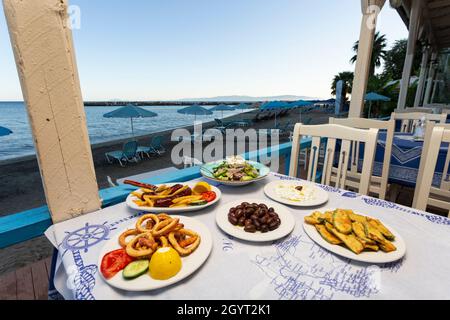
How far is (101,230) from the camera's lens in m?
0.81

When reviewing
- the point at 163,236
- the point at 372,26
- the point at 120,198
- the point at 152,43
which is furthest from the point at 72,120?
the point at 152,43

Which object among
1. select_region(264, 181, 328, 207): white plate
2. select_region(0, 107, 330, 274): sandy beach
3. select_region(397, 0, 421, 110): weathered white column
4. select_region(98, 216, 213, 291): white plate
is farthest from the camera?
select_region(397, 0, 421, 110): weathered white column

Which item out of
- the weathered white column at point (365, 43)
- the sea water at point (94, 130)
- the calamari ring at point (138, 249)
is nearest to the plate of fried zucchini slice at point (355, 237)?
the calamari ring at point (138, 249)

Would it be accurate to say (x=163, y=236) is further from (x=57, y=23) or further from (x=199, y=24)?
(x=199, y=24)

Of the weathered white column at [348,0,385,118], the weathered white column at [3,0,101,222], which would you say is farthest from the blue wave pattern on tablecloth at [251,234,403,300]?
the weathered white column at [348,0,385,118]

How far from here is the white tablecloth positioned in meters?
0.53

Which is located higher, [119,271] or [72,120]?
[72,120]

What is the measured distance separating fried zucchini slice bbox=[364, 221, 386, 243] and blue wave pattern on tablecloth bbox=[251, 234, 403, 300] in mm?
73

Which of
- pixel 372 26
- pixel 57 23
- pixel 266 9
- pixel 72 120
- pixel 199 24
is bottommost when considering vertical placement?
pixel 72 120

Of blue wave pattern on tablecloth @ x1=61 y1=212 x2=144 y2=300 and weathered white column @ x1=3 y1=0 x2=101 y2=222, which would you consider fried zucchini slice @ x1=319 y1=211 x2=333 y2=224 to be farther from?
weathered white column @ x1=3 y1=0 x2=101 y2=222

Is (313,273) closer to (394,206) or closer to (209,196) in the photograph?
(209,196)

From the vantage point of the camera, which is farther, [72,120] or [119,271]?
[72,120]
